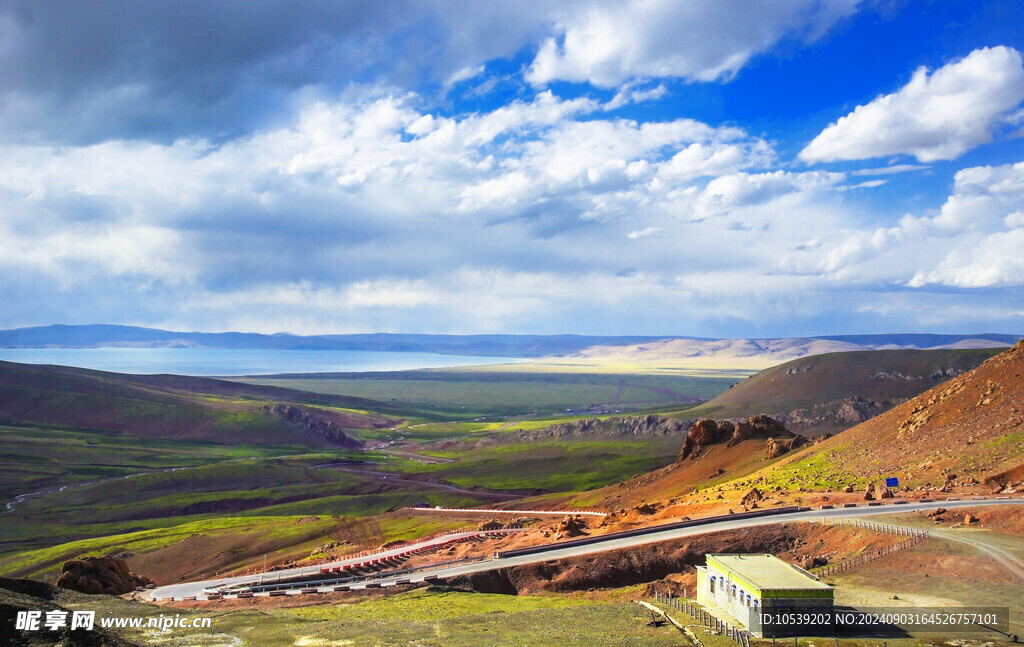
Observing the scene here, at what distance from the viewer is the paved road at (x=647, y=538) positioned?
168 ft

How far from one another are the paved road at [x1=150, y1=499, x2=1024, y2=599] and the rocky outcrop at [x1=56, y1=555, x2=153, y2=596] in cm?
262

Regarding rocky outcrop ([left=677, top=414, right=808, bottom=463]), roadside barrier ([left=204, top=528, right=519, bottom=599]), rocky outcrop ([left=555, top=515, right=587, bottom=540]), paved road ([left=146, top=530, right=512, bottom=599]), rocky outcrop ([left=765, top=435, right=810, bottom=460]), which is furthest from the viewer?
rocky outcrop ([left=677, top=414, right=808, bottom=463])

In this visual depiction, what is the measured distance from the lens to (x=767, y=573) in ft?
120

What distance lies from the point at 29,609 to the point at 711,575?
108ft

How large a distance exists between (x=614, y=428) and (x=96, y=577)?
496 ft

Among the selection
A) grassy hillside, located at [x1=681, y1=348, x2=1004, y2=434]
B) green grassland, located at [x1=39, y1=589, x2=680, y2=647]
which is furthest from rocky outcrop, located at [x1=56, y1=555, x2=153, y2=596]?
grassy hillside, located at [x1=681, y1=348, x2=1004, y2=434]

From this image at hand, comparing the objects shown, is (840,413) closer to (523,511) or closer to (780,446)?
(780,446)

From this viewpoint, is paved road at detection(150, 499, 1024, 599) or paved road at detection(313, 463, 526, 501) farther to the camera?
paved road at detection(313, 463, 526, 501)

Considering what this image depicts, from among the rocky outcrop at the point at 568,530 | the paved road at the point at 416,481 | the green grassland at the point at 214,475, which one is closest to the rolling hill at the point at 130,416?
the green grassland at the point at 214,475

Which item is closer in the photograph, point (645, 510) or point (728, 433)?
point (645, 510)

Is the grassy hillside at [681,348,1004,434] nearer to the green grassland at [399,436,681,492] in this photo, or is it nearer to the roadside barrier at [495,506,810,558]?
the green grassland at [399,436,681,492]

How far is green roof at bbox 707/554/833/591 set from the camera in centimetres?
3372

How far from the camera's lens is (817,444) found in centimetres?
8781

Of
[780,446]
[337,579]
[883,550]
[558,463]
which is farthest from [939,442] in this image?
[558,463]
